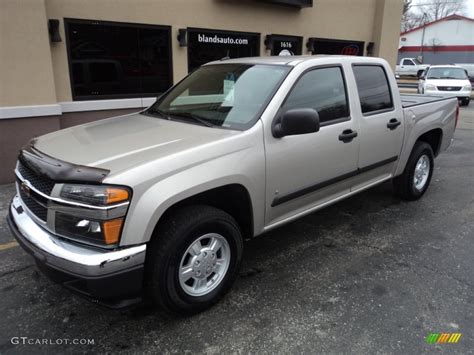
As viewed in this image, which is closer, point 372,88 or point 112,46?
point 372,88

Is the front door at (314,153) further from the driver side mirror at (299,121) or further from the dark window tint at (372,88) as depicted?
the dark window tint at (372,88)

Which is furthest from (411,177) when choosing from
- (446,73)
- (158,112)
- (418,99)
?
(446,73)

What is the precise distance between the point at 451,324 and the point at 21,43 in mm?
6124

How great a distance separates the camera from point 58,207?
2.39 m

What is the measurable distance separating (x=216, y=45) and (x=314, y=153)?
19.6 ft

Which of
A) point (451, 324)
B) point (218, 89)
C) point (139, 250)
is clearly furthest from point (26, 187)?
point (451, 324)

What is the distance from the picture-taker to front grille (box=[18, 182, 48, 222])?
2.57m

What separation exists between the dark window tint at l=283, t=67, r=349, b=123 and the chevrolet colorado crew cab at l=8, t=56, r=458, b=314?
0.04 feet

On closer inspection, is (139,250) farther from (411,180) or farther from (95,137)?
(411,180)

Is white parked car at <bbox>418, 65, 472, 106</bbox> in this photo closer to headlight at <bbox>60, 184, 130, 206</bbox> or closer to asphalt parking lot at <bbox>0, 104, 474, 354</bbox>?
asphalt parking lot at <bbox>0, 104, 474, 354</bbox>

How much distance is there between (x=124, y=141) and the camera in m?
2.88

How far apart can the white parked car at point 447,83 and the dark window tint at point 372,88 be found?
13.4 metres

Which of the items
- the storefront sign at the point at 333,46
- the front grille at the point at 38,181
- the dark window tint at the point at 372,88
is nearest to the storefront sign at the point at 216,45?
the storefront sign at the point at 333,46

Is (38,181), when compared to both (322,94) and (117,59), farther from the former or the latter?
(117,59)
